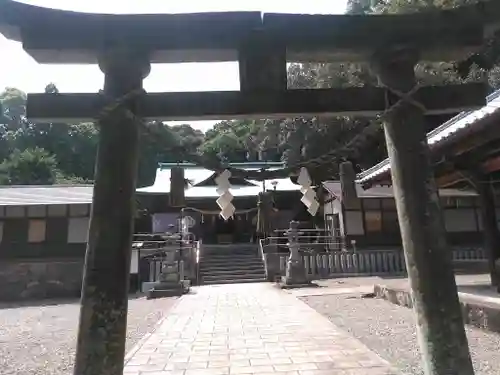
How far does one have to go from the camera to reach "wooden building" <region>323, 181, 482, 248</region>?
867 inches

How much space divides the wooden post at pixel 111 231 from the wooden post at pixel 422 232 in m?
2.40

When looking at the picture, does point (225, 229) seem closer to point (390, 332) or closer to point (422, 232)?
point (390, 332)

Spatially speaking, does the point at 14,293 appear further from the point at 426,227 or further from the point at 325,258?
the point at 426,227

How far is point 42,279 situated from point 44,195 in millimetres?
5847

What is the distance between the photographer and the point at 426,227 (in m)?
3.66

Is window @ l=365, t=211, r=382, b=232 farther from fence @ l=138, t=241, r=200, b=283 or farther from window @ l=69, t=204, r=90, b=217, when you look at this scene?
window @ l=69, t=204, r=90, b=217

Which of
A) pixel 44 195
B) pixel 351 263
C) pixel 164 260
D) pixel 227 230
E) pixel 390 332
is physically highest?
pixel 44 195

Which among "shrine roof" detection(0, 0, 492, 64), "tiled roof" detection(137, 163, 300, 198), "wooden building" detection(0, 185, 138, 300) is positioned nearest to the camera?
"shrine roof" detection(0, 0, 492, 64)

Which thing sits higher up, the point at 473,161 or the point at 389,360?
the point at 473,161

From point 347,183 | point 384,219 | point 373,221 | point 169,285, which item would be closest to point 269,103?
point 347,183

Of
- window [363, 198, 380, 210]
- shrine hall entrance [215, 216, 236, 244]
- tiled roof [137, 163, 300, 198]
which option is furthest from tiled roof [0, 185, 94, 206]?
window [363, 198, 380, 210]

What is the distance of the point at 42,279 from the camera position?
17.8m

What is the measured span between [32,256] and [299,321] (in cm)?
1687

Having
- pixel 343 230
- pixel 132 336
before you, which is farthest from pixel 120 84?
pixel 343 230
